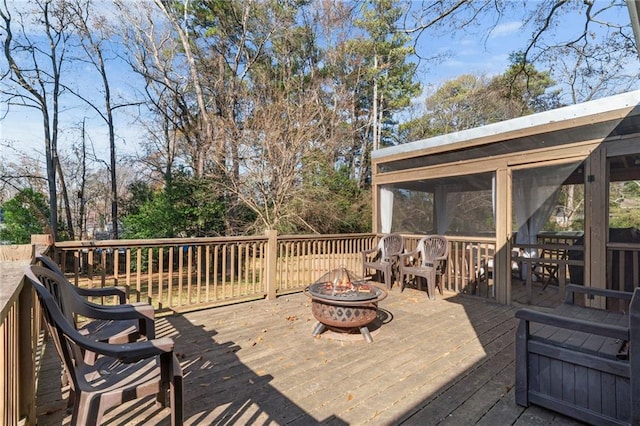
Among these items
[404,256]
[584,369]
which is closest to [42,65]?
[404,256]

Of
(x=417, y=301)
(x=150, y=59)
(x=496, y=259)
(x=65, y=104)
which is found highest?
(x=150, y=59)

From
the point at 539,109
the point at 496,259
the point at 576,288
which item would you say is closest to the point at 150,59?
the point at 496,259

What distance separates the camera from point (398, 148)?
6.07 m

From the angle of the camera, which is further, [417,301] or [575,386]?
[417,301]

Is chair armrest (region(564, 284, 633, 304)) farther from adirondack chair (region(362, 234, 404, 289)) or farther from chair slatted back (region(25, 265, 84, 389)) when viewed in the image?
chair slatted back (region(25, 265, 84, 389))

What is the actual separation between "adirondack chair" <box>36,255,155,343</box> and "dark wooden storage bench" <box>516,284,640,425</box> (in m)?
2.50

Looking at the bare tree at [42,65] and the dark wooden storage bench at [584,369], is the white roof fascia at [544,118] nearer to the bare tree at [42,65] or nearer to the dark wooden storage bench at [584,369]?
the dark wooden storage bench at [584,369]

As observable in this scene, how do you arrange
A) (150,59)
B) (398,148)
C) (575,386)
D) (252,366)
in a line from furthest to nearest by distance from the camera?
(150,59) < (398,148) < (252,366) < (575,386)

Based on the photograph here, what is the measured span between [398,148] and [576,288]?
3874 mm

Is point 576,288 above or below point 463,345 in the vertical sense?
above

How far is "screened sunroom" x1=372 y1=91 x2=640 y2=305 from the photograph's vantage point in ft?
12.7

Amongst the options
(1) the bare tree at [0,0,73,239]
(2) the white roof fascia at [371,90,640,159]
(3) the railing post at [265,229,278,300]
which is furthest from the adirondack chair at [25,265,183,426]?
(1) the bare tree at [0,0,73,239]

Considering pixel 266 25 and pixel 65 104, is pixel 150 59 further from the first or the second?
pixel 266 25

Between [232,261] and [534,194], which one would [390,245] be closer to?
[534,194]
